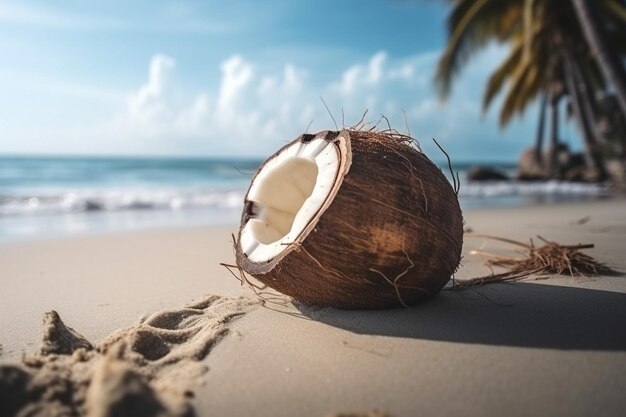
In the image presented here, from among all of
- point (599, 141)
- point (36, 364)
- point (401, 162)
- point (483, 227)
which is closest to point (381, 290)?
point (401, 162)

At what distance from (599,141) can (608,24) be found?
3557 millimetres

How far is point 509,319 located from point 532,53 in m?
15.7

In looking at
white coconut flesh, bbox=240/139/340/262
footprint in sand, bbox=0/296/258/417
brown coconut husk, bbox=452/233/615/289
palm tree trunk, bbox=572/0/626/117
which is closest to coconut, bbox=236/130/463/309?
white coconut flesh, bbox=240/139/340/262

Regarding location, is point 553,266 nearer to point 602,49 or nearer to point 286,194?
point 286,194

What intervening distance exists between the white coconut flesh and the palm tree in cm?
1144

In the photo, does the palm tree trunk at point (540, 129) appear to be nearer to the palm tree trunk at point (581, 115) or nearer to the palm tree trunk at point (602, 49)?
the palm tree trunk at point (581, 115)

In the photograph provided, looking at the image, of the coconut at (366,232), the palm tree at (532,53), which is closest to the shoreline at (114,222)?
the coconut at (366,232)

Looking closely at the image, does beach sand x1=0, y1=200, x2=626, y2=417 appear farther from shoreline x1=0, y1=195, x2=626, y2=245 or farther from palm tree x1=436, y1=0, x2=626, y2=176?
palm tree x1=436, y1=0, x2=626, y2=176

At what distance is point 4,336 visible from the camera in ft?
6.40

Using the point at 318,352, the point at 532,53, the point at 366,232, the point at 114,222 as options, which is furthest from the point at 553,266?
the point at 532,53

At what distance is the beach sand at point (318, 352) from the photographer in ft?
4.22

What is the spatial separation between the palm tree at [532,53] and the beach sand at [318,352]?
37.3ft

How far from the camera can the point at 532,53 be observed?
15.2m

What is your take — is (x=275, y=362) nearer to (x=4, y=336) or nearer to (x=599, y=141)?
(x=4, y=336)
